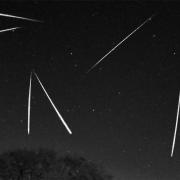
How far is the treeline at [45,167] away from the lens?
41531mm

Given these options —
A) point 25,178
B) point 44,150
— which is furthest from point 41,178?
point 44,150

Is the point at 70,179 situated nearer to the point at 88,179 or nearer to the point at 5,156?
the point at 88,179

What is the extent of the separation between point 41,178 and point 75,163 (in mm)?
3596

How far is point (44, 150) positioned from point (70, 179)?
154 inches

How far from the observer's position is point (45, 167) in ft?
140

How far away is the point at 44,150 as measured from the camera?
44688 mm

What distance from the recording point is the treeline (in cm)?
4153

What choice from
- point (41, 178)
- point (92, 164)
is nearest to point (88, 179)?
point (92, 164)

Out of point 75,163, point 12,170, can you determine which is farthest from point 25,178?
point 75,163

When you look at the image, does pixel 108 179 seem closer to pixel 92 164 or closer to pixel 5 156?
pixel 92 164

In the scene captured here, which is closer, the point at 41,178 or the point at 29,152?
the point at 41,178

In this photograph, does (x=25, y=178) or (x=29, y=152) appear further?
(x=29, y=152)

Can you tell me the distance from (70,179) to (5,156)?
5.28 m

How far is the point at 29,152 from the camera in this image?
44.7 m
